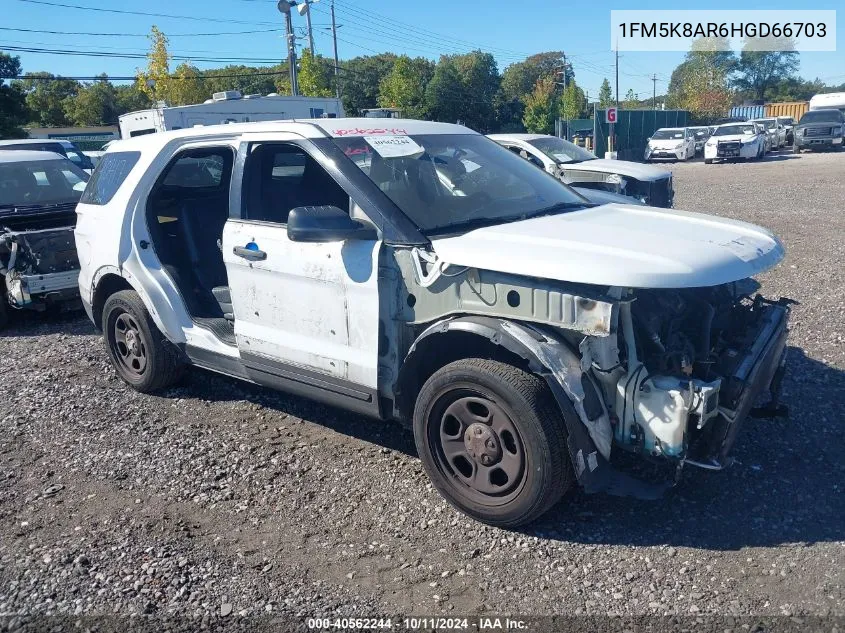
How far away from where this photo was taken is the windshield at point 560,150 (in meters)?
12.0

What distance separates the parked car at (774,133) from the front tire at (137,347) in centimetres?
3520

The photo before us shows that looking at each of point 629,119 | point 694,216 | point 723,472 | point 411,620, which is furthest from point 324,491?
point 629,119

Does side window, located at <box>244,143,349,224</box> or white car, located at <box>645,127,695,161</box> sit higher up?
white car, located at <box>645,127,695,161</box>

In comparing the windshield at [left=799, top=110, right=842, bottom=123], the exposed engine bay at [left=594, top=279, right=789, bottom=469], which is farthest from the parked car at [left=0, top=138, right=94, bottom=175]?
the windshield at [left=799, top=110, right=842, bottom=123]

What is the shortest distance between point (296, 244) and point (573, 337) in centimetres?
166

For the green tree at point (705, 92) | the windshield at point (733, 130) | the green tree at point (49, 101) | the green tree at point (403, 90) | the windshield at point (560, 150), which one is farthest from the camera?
the green tree at point (49, 101)

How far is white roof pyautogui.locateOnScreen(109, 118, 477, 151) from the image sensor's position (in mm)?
4223

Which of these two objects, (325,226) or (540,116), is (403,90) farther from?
(325,226)

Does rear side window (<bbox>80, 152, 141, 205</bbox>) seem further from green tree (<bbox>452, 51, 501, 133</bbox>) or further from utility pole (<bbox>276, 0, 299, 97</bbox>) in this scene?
green tree (<bbox>452, 51, 501, 133</bbox>)

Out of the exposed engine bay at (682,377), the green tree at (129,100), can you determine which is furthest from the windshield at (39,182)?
the green tree at (129,100)

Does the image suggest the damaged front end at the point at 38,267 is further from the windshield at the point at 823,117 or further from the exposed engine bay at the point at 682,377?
the windshield at the point at 823,117

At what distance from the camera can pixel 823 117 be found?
33.6 metres

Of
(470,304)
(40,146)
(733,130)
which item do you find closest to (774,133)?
(733,130)

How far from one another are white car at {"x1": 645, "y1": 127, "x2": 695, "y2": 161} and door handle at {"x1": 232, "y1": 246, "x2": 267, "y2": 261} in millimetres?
31350
